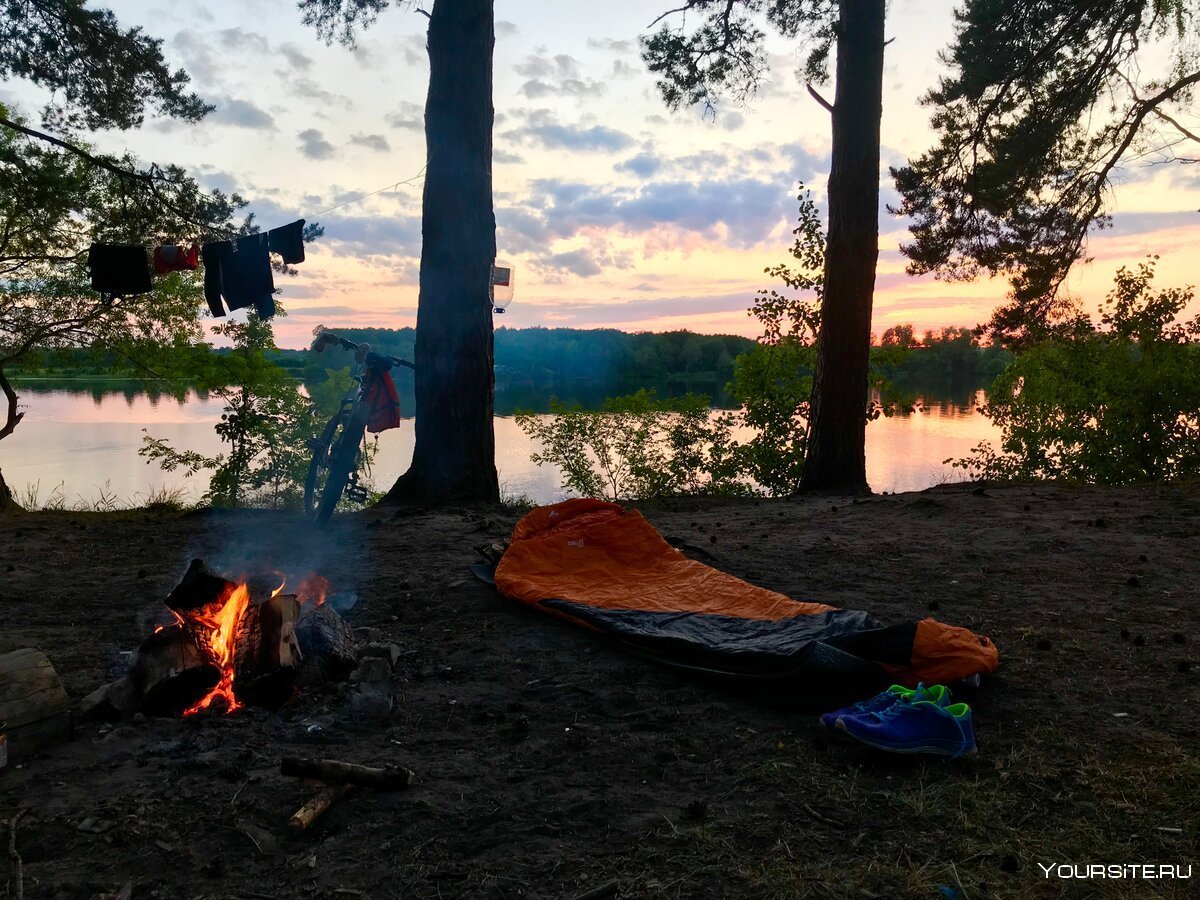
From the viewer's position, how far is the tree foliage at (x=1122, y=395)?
9883 mm

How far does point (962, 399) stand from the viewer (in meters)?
41.2

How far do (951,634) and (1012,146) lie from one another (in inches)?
369

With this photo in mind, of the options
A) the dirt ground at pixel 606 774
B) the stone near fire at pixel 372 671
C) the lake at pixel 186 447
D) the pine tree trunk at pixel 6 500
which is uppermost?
the stone near fire at pixel 372 671

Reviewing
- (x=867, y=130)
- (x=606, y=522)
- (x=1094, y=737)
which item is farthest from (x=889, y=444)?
(x=1094, y=737)

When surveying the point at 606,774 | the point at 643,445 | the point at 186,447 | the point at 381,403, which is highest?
the point at 381,403

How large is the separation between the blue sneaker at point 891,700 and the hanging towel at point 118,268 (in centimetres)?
721

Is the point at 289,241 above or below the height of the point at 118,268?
above

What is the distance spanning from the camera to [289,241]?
7168 millimetres

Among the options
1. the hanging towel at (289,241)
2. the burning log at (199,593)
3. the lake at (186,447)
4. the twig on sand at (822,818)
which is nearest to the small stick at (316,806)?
the burning log at (199,593)

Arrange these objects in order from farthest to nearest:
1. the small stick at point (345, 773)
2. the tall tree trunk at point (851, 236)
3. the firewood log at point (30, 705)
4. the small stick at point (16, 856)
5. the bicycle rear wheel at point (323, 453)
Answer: the tall tree trunk at point (851, 236) < the bicycle rear wheel at point (323, 453) < the firewood log at point (30, 705) < the small stick at point (345, 773) < the small stick at point (16, 856)

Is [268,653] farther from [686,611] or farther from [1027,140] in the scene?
[1027,140]

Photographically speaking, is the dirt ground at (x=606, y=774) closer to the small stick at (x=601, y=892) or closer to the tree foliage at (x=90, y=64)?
the small stick at (x=601, y=892)

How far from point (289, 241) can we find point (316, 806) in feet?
20.0

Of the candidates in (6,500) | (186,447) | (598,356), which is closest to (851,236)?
(6,500)
